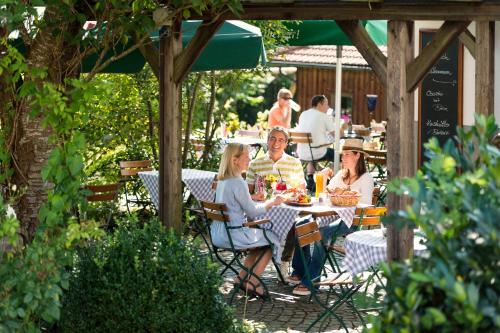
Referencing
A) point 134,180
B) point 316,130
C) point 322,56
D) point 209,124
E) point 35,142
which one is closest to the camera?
point 35,142

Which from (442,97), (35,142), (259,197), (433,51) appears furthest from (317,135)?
(35,142)

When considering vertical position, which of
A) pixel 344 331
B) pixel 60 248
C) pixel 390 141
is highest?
pixel 390 141

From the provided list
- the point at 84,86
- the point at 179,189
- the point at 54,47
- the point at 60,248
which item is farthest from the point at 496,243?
the point at 179,189

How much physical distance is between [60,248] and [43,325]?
1.67 m

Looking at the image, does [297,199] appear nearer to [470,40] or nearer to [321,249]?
[321,249]

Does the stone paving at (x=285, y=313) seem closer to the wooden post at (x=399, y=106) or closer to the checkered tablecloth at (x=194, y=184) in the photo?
the wooden post at (x=399, y=106)

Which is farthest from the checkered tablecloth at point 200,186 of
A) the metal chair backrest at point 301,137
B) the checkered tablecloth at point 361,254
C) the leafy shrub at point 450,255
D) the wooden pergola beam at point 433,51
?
the leafy shrub at point 450,255

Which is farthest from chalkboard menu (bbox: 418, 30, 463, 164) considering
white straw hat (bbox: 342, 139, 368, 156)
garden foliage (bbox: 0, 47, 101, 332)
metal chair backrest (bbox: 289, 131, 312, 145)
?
garden foliage (bbox: 0, 47, 101, 332)

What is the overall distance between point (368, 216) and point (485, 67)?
1.52m

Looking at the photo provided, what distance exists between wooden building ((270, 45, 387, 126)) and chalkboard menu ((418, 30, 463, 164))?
36.4 ft

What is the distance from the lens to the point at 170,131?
27.6 ft

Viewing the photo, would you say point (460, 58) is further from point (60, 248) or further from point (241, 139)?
point (60, 248)

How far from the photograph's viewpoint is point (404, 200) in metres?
7.27

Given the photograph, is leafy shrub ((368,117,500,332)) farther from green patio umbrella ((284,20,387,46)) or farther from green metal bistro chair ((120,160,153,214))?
green patio umbrella ((284,20,387,46))
